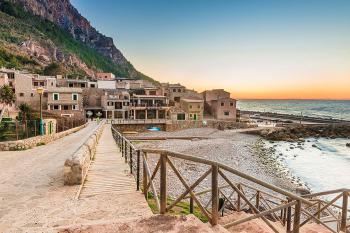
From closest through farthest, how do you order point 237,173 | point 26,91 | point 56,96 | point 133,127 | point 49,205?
point 237,173, point 49,205, point 133,127, point 56,96, point 26,91

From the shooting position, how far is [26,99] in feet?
167

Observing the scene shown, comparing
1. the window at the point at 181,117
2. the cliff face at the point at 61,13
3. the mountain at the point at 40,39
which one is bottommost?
the window at the point at 181,117

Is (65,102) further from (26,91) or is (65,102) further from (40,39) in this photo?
(40,39)

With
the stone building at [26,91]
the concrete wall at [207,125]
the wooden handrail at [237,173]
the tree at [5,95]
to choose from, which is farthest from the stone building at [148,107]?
the wooden handrail at [237,173]

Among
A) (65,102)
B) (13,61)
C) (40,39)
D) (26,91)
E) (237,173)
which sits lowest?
(237,173)

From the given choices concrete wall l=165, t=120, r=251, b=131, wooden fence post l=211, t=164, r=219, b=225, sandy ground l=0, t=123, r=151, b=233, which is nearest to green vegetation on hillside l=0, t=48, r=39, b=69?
concrete wall l=165, t=120, r=251, b=131

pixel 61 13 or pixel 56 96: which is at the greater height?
pixel 61 13

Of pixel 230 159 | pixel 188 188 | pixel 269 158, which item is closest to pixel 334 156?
pixel 269 158

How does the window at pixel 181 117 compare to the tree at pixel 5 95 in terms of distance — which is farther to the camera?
the window at pixel 181 117

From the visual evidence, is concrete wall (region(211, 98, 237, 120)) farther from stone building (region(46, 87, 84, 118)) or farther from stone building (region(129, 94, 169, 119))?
stone building (region(46, 87, 84, 118))

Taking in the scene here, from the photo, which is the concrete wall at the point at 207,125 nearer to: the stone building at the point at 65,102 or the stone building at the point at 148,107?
the stone building at the point at 148,107

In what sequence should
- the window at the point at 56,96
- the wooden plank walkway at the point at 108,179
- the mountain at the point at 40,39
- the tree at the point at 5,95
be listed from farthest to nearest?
the mountain at the point at 40,39 < the window at the point at 56,96 < the tree at the point at 5,95 < the wooden plank walkway at the point at 108,179

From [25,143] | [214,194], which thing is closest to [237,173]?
[214,194]

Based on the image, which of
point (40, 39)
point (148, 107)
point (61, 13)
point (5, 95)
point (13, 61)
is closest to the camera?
point (5, 95)
